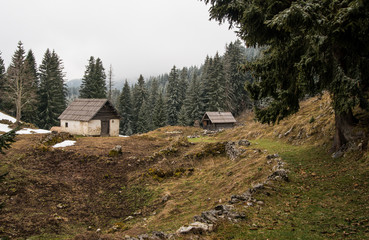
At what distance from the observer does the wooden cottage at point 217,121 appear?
42013 millimetres

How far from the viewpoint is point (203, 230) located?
5.37 meters

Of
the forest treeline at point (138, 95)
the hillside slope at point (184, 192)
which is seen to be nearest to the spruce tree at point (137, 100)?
the forest treeline at point (138, 95)

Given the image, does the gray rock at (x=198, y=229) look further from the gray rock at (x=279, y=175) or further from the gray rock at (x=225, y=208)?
the gray rock at (x=279, y=175)

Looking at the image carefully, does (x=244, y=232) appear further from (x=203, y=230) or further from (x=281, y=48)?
(x=281, y=48)

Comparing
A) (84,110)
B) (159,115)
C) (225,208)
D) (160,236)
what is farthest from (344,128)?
(159,115)

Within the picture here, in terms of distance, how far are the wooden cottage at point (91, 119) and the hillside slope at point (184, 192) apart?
1414cm

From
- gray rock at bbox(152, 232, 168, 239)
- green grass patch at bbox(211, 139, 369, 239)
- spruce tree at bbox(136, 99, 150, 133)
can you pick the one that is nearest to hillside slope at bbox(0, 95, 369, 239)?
green grass patch at bbox(211, 139, 369, 239)

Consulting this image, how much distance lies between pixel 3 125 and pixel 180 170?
33.4m

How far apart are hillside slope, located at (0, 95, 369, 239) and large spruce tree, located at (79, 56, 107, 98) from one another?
39.4 metres

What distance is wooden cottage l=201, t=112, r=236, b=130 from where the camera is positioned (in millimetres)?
42013

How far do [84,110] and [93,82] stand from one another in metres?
24.3

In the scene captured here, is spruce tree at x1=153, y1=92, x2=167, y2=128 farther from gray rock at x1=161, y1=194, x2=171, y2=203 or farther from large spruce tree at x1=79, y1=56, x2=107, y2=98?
gray rock at x1=161, y1=194, x2=171, y2=203

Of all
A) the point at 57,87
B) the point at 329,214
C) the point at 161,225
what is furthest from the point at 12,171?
the point at 57,87

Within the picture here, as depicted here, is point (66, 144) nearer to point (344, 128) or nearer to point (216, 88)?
point (344, 128)
